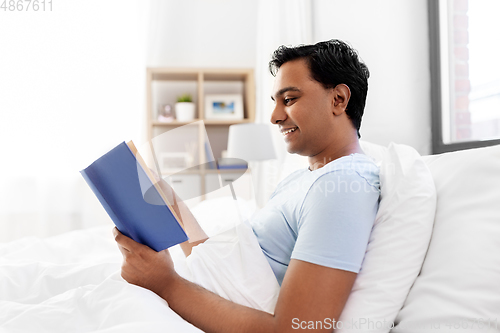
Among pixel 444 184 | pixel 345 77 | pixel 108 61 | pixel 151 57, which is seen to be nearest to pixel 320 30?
pixel 151 57

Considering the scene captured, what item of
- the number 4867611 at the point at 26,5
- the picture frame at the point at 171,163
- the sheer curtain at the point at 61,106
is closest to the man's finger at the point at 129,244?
the picture frame at the point at 171,163

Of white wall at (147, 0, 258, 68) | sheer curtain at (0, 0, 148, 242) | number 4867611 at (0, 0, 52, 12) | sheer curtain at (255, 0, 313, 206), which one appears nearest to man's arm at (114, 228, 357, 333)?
sheer curtain at (255, 0, 313, 206)

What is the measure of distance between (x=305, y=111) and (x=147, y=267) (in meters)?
0.51

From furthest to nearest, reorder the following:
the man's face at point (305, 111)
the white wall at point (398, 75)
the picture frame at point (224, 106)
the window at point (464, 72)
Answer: the picture frame at point (224, 106), the white wall at point (398, 75), the window at point (464, 72), the man's face at point (305, 111)

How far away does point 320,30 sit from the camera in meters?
2.85

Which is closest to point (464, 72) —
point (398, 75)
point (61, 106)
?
point (398, 75)

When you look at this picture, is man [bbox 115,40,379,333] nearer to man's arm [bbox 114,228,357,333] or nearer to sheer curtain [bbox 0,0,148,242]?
man's arm [bbox 114,228,357,333]

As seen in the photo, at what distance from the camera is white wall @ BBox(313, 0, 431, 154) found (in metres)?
2.33

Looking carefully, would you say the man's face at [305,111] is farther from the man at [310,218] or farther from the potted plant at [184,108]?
the potted plant at [184,108]

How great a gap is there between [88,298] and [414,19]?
91.7 inches

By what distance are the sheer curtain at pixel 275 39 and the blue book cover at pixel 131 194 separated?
214 cm

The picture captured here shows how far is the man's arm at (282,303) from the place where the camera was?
667mm

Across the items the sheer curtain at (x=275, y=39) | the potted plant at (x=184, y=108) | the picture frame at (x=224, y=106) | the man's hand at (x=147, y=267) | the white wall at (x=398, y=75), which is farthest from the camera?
the picture frame at (x=224, y=106)

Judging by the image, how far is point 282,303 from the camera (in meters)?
0.69
